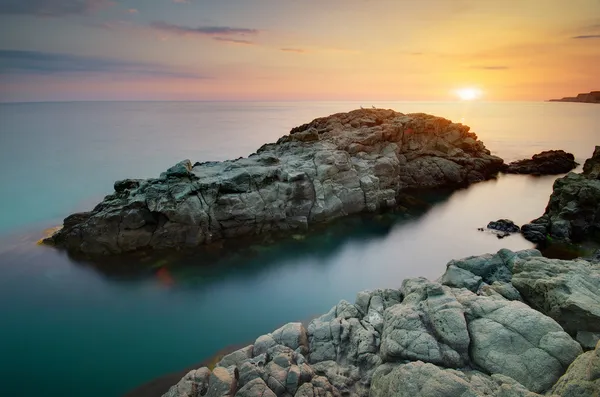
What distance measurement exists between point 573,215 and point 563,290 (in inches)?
896

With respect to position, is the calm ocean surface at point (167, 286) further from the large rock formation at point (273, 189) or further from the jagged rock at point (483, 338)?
the jagged rock at point (483, 338)

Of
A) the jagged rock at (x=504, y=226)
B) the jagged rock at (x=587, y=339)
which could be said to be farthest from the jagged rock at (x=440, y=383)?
the jagged rock at (x=504, y=226)

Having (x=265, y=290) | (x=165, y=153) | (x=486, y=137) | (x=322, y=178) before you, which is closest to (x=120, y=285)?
(x=265, y=290)

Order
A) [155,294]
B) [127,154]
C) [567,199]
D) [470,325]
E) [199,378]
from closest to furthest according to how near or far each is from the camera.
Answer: [470,325] < [199,378] < [155,294] < [567,199] < [127,154]

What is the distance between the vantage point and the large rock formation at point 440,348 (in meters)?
10.8

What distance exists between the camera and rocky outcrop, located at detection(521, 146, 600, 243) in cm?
3047

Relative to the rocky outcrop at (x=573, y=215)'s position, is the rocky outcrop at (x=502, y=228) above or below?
below

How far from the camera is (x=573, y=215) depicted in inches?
1226

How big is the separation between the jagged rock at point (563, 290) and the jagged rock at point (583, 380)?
10.1 feet

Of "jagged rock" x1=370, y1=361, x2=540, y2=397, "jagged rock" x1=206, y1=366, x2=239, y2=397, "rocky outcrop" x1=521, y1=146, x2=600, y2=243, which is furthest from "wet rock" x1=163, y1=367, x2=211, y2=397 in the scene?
"rocky outcrop" x1=521, y1=146, x2=600, y2=243

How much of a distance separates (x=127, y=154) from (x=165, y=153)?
24.8ft

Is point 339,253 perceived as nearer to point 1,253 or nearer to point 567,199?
point 567,199

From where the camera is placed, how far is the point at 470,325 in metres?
12.9

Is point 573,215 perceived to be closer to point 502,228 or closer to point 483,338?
point 502,228
